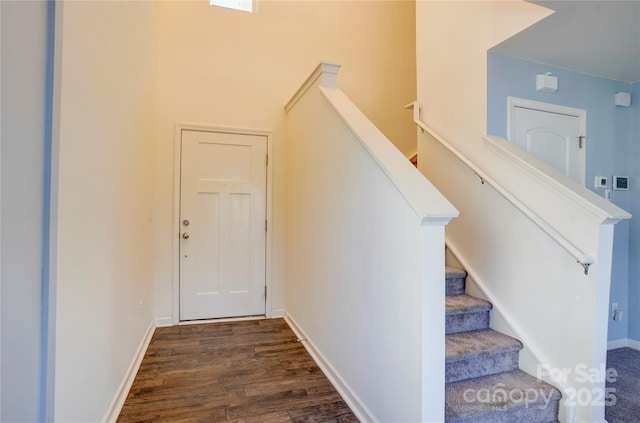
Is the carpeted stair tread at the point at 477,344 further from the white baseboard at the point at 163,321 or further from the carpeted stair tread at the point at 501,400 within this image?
the white baseboard at the point at 163,321

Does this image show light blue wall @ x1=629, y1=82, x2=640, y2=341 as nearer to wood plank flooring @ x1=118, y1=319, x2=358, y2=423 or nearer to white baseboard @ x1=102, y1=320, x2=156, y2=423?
wood plank flooring @ x1=118, y1=319, x2=358, y2=423

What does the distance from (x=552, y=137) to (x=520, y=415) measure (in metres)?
2.00

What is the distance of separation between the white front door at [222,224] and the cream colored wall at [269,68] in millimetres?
146

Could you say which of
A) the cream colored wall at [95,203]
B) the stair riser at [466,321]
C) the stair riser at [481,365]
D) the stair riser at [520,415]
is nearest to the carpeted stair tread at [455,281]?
the stair riser at [466,321]

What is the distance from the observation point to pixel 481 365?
6.22ft

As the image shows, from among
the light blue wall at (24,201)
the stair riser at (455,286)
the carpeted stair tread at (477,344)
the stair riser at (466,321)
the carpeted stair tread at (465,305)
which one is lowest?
the carpeted stair tread at (477,344)

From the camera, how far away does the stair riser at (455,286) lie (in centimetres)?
242

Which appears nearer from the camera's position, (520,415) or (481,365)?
(520,415)

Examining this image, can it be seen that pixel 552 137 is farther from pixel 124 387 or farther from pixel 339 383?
pixel 124 387

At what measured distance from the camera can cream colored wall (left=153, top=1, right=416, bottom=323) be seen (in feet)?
10.7

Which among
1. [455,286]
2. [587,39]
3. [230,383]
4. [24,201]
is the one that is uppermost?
[587,39]

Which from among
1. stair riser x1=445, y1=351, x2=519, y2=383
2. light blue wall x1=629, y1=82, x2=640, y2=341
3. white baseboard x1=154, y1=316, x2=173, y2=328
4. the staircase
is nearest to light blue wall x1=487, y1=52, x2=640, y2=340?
light blue wall x1=629, y1=82, x2=640, y2=341

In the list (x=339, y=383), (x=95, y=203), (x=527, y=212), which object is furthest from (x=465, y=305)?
(x=95, y=203)

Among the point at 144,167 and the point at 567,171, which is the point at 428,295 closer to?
the point at 567,171
